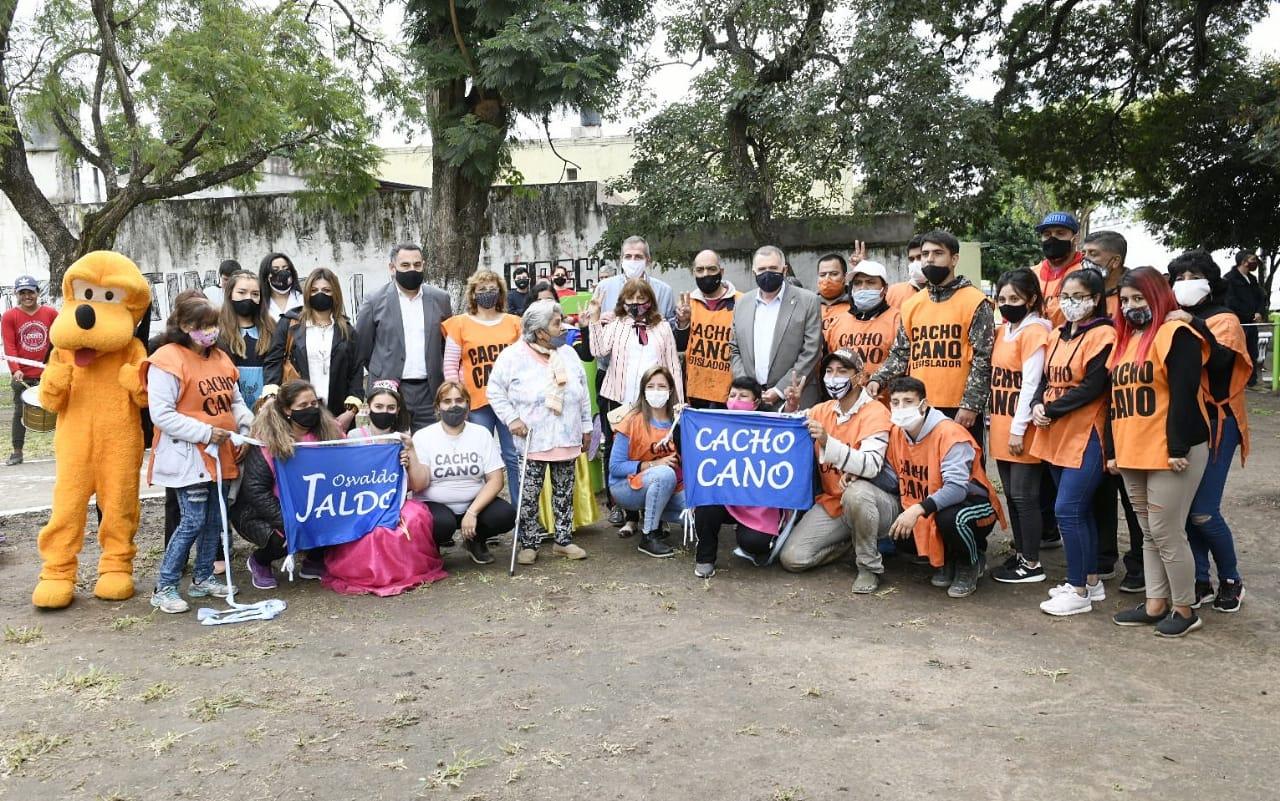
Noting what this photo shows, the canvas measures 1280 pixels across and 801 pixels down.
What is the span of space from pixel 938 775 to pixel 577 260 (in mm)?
15113

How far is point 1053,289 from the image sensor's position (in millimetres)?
6801

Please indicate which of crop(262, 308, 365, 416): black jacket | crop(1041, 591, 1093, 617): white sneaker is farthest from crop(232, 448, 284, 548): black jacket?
crop(1041, 591, 1093, 617): white sneaker

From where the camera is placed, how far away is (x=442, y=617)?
6020 mm

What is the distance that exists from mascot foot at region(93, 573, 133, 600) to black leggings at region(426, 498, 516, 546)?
178 centimetres

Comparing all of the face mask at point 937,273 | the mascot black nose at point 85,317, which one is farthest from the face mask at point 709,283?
the mascot black nose at point 85,317

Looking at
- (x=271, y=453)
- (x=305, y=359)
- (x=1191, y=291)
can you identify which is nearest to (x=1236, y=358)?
(x=1191, y=291)

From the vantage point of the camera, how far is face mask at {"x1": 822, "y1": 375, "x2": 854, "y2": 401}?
21.6 ft

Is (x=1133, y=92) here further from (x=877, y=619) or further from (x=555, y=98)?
(x=877, y=619)

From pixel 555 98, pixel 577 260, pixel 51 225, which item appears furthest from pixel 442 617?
pixel 51 225

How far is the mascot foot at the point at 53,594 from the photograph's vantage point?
6.17 m

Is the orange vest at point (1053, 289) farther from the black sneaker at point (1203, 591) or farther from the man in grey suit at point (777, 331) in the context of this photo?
the black sneaker at point (1203, 591)

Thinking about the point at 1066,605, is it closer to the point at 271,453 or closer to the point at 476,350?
the point at 476,350

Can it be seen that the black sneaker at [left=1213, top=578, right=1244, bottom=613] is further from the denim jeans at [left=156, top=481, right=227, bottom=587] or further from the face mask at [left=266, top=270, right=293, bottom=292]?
the face mask at [left=266, top=270, right=293, bottom=292]

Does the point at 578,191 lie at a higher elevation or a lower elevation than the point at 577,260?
higher
